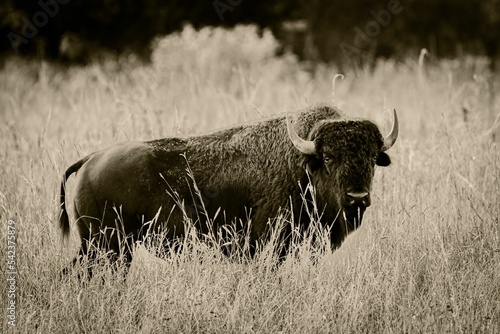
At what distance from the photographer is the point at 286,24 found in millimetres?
19719

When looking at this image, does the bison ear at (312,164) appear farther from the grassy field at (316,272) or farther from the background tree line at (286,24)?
the background tree line at (286,24)

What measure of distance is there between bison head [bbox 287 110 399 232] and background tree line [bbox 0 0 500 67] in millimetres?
10534

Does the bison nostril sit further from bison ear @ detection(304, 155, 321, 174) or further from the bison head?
bison ear @ detection(304, 155, 321, 174)

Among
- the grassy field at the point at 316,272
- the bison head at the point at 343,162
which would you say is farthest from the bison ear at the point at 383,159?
the grassy field at the point at 316,272

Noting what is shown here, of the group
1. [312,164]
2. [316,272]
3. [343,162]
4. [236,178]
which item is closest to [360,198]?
[343,162]

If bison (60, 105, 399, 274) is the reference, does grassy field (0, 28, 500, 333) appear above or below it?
below

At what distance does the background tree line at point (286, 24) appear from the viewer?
1698cm

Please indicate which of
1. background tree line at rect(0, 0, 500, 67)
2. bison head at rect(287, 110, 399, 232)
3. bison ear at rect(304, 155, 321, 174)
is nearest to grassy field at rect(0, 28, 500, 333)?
bison head at rect(287, 110, 399, 232)

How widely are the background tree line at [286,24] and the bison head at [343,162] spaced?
415 inches

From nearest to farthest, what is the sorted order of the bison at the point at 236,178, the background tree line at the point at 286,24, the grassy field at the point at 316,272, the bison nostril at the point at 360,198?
the grassy field at the point at 316,272 < the bison nostril at the point at 360,198 < the bison at the point at 236,178 < the background tree line at the point at 286,24

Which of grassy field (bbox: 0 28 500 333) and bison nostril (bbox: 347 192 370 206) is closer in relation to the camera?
grassy field (bbox: 0 28 500 333)

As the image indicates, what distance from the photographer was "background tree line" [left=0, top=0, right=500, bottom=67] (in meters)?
17.0

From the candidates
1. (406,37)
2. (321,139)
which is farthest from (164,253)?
(406,37)

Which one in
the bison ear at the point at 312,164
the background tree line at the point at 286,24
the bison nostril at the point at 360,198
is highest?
the bison ear at the point at 312,164
